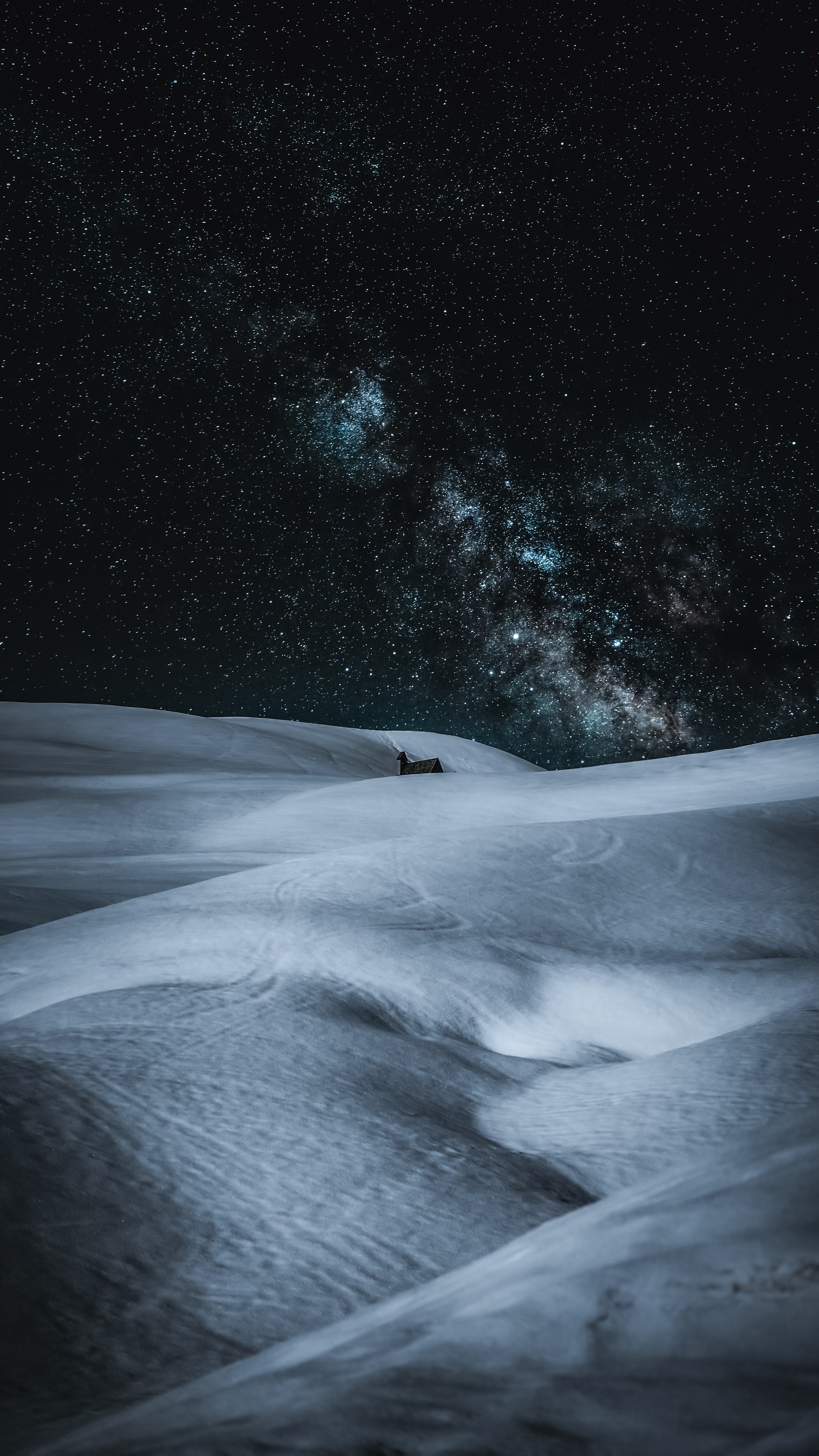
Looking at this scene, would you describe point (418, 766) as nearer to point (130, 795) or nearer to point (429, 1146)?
point (130, 795)

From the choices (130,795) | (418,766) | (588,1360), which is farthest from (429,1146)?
(418,766)

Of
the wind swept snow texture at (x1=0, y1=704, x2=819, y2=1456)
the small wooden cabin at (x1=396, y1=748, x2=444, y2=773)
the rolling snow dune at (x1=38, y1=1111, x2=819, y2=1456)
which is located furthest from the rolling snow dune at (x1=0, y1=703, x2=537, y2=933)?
the rolling snow dune at (x1=38, y1=1111, x2=819, y2=1456)

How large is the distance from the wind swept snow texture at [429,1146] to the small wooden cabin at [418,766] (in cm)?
502

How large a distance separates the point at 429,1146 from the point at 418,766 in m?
6.84

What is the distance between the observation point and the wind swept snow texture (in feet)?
1.45

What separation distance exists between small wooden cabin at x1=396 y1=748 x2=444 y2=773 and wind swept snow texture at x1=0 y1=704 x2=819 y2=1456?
16.5 ft

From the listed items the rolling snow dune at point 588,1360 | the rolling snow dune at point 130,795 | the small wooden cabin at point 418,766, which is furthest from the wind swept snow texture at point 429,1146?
the small wooden cabin at point 418,766

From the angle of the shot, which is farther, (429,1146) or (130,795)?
(130,795)

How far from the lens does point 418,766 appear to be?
7.86m

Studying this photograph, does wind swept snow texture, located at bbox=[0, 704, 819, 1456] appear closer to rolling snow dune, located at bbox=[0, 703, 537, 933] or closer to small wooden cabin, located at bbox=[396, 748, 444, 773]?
rolling snow dune, located at bbox=[0, 703, 537, 933]

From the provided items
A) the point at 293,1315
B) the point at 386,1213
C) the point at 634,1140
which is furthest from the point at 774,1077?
the point at 293,1315

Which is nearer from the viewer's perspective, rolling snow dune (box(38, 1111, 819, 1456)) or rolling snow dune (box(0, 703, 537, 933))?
rolling snow dune (box(38, 1111, 819, 1456))

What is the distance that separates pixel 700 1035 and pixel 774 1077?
0.41 metres

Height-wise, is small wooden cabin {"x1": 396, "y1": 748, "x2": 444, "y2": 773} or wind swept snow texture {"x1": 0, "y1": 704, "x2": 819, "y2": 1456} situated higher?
small wooden cabin {"x1": 396, "y1": 748, "x2": 444, "y2": 773}
